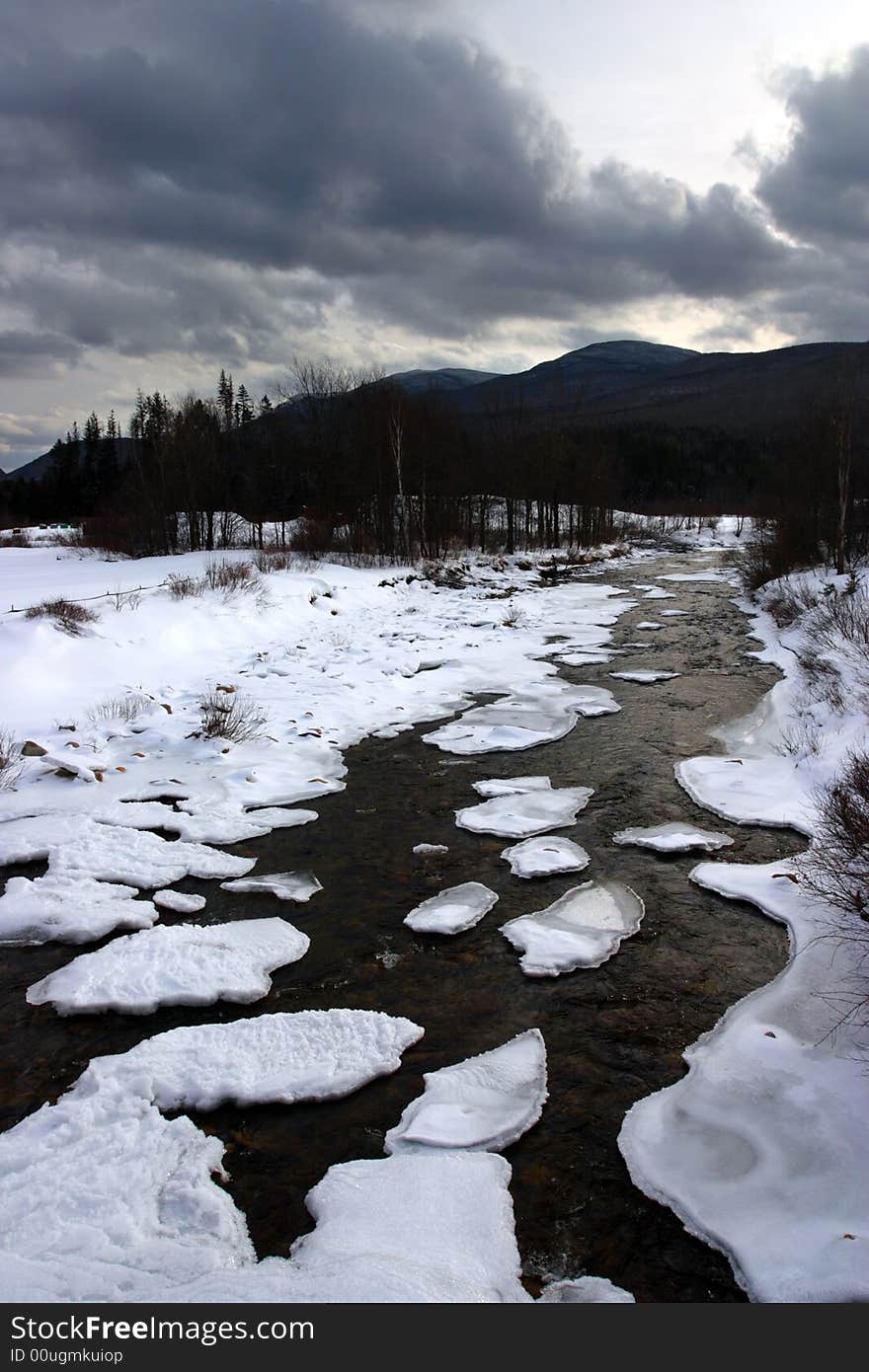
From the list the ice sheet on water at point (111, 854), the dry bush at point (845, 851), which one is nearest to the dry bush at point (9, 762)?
the ice sheet on water at point (111, 854)

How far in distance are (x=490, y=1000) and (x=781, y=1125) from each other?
179cm

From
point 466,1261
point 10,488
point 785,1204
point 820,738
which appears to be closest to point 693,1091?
point 785,1204

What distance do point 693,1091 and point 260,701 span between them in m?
9.20

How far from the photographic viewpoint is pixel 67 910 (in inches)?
229

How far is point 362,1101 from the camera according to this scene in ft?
13.1

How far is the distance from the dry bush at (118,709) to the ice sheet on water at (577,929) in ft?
22.6

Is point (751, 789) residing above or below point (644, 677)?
below

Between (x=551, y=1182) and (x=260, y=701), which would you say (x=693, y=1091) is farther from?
(x=260, y=701)

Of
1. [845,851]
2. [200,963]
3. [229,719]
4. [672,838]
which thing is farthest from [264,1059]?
[229,719]

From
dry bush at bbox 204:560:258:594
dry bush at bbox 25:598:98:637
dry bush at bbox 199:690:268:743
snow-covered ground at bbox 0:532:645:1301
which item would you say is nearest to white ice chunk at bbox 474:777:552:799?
snow-covered ground at bbox 0:532:645:1301

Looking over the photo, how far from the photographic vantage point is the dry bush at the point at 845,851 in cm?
507

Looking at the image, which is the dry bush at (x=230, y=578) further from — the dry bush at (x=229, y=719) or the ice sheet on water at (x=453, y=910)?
the ice sheet on water at (x=453, y=910)

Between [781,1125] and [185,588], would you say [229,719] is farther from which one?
[781,1125]

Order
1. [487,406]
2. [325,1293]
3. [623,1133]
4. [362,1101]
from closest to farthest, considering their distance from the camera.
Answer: [325,1293] < [623,1133] < [362,1101] < [487,406]
